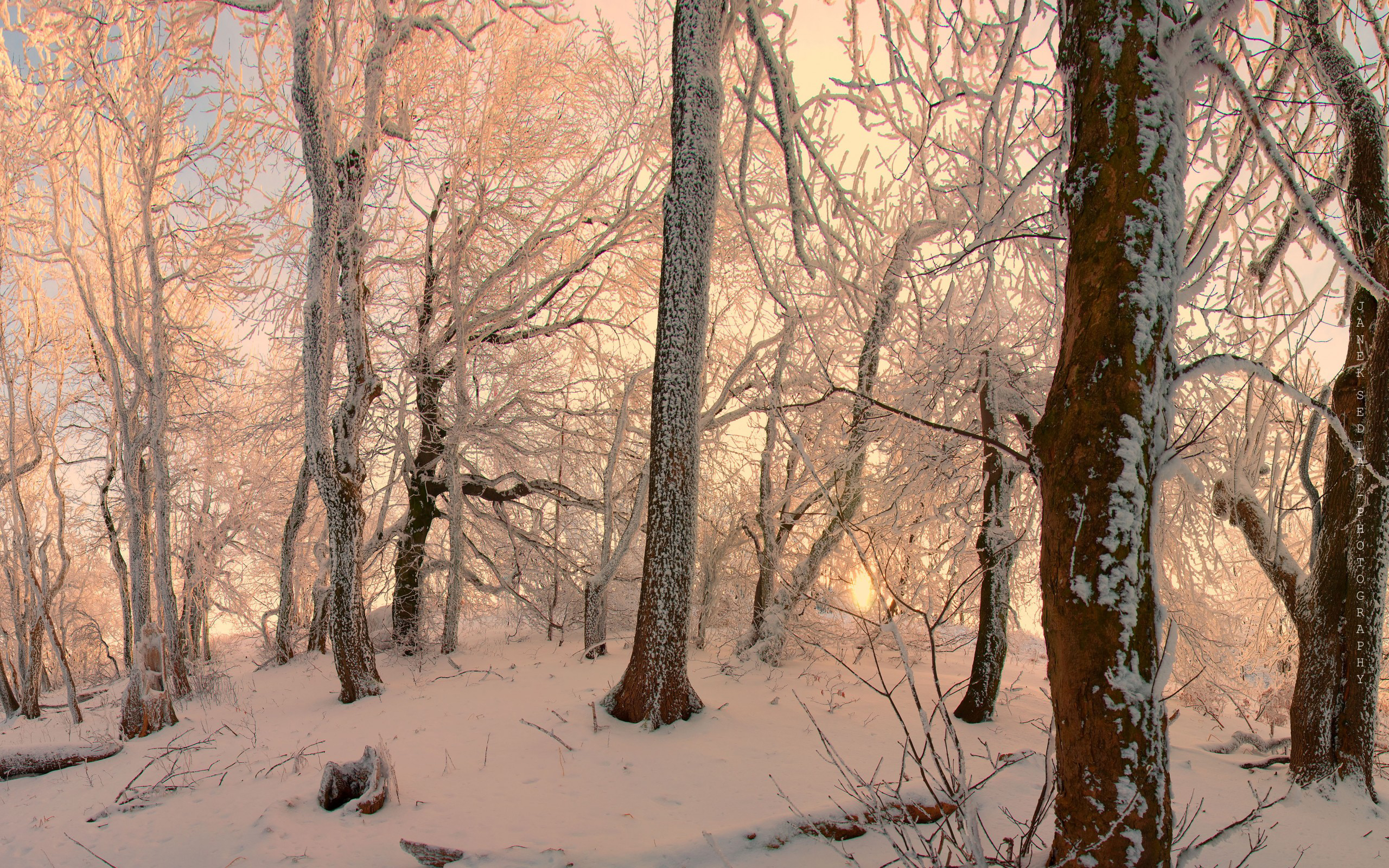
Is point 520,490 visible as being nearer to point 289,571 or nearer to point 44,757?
point 289,571

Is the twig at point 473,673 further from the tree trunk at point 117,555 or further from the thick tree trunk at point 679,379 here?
the tree trunk at point 117,555

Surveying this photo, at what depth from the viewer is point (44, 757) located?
20.2ft

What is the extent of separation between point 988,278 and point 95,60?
9.08 meters

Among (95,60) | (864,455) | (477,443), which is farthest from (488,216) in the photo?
(864,455)

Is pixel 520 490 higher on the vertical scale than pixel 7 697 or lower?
higher

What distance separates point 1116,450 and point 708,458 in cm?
948

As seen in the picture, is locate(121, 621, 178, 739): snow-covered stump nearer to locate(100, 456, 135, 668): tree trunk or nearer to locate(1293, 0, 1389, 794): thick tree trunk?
locate(100, 456, 135, 668): tree trunk

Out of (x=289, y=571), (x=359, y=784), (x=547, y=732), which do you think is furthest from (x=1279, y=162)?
(x=289, y=571)

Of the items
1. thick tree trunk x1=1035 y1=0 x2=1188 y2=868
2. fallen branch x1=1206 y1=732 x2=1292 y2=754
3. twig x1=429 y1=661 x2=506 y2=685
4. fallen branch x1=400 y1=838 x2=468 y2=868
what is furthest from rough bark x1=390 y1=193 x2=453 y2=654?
fallen branch x1=1206 y1=732 x2=1292 y2=754

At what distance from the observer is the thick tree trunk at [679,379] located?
605 centimetres

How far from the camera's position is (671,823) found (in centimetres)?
405

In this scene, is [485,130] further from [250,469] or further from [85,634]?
[85,634]

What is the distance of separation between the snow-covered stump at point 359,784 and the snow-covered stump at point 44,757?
358 centimetres

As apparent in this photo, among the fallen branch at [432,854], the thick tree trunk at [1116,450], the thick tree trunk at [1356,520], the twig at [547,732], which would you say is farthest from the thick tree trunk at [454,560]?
the thick tree trunk at [1356,520]
